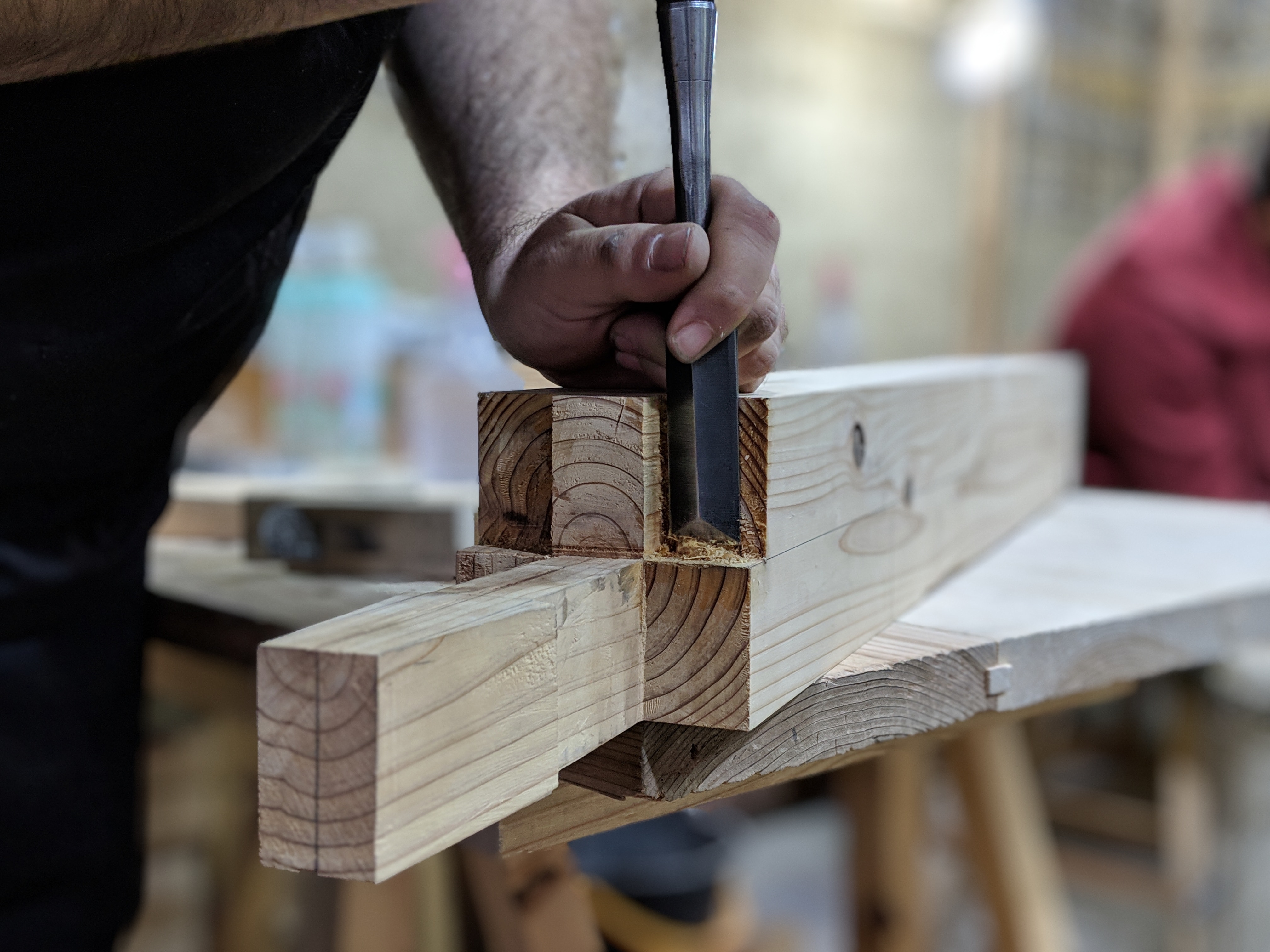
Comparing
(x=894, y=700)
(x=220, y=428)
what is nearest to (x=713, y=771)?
(x=894, y=700)

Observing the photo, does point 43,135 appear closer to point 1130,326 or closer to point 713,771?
point 713,771

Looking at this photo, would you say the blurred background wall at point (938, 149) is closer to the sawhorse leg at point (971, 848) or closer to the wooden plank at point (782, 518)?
the sawhorse leg at point (971, 848)

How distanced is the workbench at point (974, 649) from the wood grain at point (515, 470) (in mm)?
45

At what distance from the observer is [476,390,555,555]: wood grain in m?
0.49

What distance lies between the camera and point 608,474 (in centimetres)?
47

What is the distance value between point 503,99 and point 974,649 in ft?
1.47

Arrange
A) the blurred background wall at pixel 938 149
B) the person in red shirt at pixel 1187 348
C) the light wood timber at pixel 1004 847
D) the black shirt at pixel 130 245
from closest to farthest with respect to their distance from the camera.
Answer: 1. the black shirt at pixel 130 245
2. the light wood timber at pixel 1004 847
3. the person in red shirt at pixel 1187 348
4. the blurred background wall at pixel 938 149

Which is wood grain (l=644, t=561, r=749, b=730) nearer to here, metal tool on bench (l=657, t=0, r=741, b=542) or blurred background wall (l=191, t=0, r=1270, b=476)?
metal tool on bench (l=657, t=0, r=741, b=542)

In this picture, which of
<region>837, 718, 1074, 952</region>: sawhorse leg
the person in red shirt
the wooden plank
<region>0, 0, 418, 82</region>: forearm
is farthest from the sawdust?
the person in red shirt

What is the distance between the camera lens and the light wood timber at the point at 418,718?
327mm

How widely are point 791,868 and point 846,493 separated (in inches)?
76.6

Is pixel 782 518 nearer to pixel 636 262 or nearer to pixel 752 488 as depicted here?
pixel 752 488

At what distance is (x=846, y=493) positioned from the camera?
59 cm

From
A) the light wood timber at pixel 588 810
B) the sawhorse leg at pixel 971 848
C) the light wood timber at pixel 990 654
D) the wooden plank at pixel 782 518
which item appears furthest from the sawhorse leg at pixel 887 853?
the light wood timber at pixel 588 810
